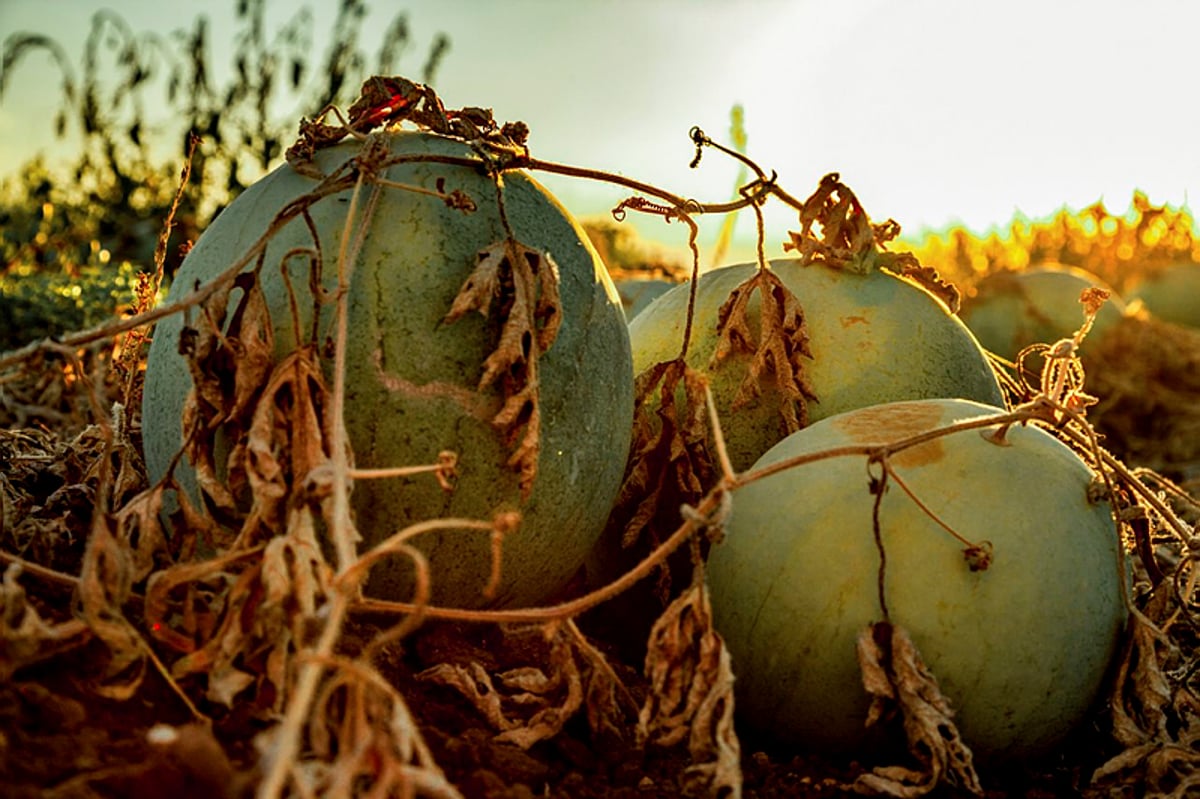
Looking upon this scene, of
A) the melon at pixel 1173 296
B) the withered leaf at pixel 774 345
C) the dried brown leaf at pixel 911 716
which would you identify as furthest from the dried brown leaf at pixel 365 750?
the melon at pixel 1173 296

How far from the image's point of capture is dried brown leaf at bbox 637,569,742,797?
2.03 metres

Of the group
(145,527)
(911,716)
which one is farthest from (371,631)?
(911,716)

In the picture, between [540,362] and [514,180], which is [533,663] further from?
[514,180]

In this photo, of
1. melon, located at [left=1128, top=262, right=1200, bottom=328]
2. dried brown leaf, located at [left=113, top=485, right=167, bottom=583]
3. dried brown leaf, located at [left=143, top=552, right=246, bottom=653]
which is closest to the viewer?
dried brown leaf, located at [left=143, top=552, right=246, bottom=653]

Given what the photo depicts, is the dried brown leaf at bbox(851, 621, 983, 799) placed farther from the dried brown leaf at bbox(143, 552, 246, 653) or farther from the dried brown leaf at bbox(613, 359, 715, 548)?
the dried brown leaf at bbox(143, 552, 246, 653)

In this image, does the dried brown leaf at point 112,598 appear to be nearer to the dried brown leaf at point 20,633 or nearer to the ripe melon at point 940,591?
the dried brown leaf at point 20,633

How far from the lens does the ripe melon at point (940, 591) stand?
94.3 inches

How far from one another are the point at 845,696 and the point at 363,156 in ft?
4.48

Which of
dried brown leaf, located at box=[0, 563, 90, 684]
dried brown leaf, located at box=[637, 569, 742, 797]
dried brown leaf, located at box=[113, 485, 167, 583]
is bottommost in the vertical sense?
dried brown leaf, located at box=[637, 569, 742, 797]

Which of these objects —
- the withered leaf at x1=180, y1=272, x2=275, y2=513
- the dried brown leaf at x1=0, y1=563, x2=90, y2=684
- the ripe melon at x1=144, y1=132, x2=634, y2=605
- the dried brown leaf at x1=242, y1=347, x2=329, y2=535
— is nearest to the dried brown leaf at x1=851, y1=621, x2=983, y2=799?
the ripe melon at x1=144, y1=132, x2=634, y2=605

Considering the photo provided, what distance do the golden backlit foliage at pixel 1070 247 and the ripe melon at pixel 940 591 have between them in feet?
34.6

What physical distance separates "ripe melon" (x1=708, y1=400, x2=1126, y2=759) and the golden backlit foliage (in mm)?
10554

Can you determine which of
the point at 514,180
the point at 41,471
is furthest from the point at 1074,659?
the point at 41,471

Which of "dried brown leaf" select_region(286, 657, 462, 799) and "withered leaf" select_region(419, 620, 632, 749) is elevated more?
"dried brown leaf" select_region(286, 657, 462, 799)
